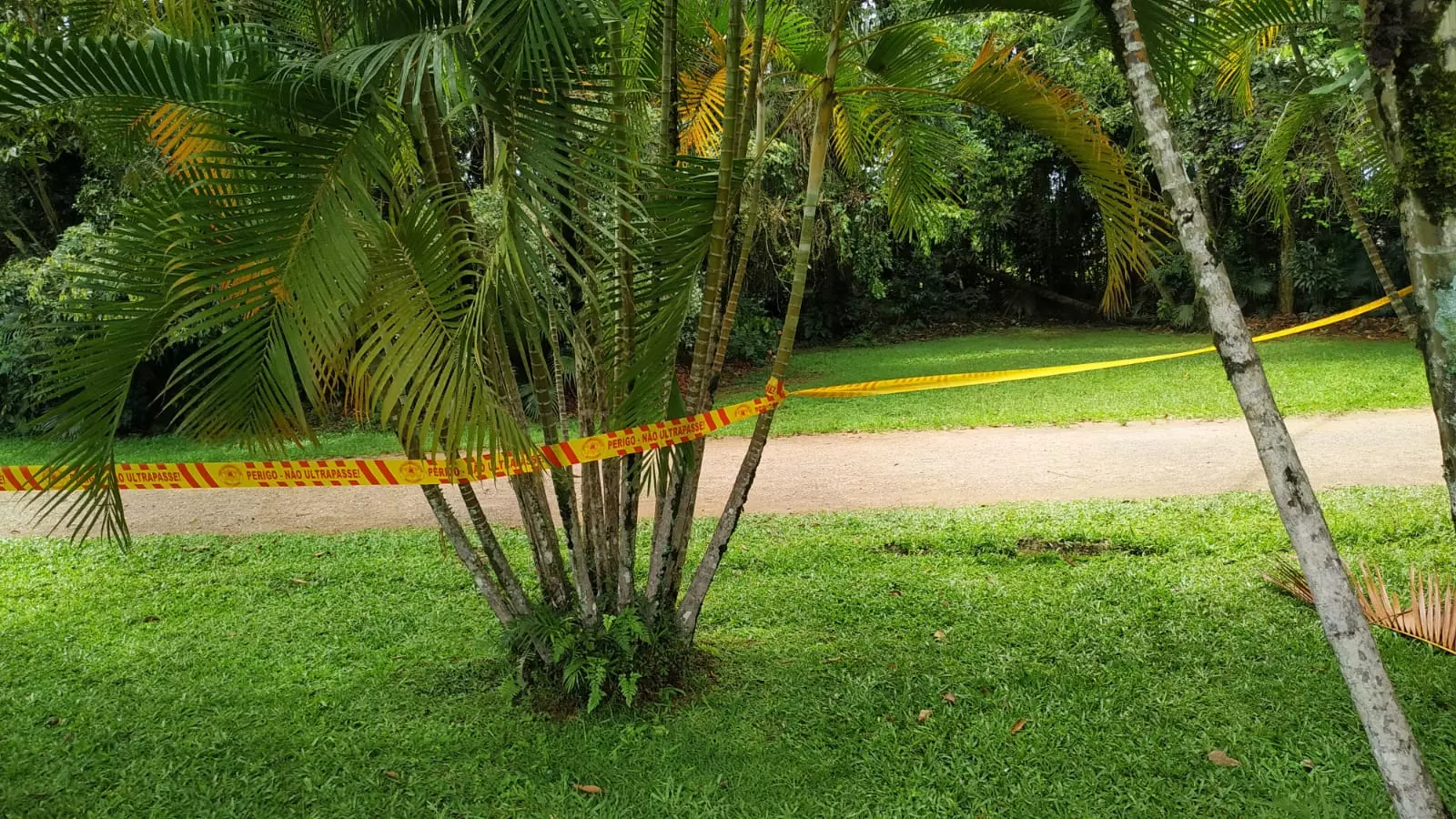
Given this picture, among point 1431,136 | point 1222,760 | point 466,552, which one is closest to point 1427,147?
point 1431,136

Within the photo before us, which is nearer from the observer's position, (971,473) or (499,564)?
(499,564)

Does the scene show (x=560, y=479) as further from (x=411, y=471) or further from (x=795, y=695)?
(x=795, y=695)

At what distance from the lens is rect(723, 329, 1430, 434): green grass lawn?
916 centimetres

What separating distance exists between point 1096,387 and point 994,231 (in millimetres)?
9953

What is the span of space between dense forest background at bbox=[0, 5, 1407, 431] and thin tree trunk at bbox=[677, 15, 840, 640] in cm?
105

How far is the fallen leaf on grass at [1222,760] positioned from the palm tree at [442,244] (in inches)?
63.3

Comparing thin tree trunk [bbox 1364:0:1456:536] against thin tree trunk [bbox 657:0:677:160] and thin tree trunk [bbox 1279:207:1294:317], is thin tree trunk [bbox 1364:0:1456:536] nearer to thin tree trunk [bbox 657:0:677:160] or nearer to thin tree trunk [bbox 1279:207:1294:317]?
thin tree trunk [bbox 657:0:677:160]

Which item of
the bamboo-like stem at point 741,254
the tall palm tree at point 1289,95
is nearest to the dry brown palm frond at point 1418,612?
the tall palm tree at point 1289,95

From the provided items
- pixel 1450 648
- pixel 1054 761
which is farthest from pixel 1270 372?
pixel 1054 761

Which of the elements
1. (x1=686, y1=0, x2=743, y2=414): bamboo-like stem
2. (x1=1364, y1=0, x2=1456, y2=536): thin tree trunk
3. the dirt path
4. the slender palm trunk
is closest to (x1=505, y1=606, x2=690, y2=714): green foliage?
(x1=686, y1=0, x2=743, y2=414): bamboo-like stem

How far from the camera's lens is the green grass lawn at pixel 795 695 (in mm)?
2754

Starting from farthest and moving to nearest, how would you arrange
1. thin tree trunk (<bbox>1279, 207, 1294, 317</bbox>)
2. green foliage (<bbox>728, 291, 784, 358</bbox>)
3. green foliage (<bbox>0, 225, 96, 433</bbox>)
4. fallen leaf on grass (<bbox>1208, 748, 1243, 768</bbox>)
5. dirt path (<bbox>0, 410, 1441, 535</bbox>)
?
thin tree trunk (<bbox>1279, 207, 1294, 317</bbox>) < green foliage (<bbox>728, 291, 784, 358</bbox>) < green foliage (<bbox>0, 225, 96, 433</bbox>) < dirt path (<bbox>0, 410, 1441, 535</bbox>) < fallen leaf on grass (<bbox>1208, 748, 1243, 768</bbox>)

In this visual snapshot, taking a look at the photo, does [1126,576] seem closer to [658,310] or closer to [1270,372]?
[658,310]

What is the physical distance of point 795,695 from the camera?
3.36 meters
